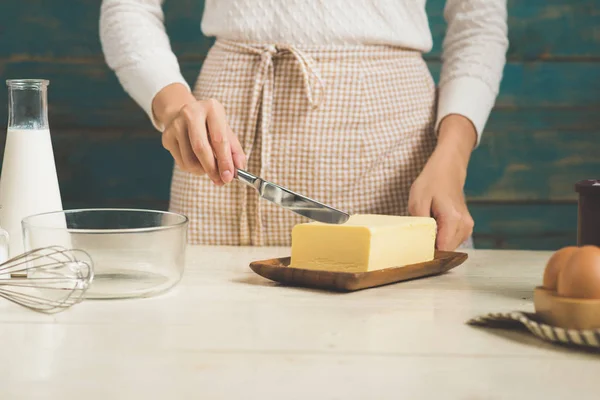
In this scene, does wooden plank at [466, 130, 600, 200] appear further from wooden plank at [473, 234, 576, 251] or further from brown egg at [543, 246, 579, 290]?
brown egg at [543, 246, 579, 290]

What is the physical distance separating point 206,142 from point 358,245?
279 mm

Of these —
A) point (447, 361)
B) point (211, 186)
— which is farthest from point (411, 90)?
point (447, 361)

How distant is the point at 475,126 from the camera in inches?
60.4

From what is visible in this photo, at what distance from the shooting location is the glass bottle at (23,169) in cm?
98

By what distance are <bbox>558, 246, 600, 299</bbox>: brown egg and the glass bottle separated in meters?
0.60

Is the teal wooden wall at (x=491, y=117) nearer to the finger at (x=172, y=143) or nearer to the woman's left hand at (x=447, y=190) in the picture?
the woman's left hand at (x=447, y=190)

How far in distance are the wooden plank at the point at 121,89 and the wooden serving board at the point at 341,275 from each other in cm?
102

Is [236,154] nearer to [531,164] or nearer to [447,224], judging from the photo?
[447,224]

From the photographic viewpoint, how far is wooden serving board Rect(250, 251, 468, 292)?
92 cm

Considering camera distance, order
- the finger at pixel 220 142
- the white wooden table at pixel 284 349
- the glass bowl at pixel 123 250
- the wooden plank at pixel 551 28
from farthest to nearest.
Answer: the wooden plank at pixel 551 28 → the finger at pixel 220 142 → the glass bowl at pixel 123 250 → the white wooden table at pixel 284 349

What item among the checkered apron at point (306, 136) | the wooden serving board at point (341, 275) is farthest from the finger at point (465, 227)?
the wooden serving board at point (341, 275)

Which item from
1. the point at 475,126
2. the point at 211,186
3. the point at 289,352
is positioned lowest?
the point at 289,352

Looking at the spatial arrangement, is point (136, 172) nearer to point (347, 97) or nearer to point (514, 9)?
point (347, 97)

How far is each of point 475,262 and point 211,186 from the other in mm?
538
